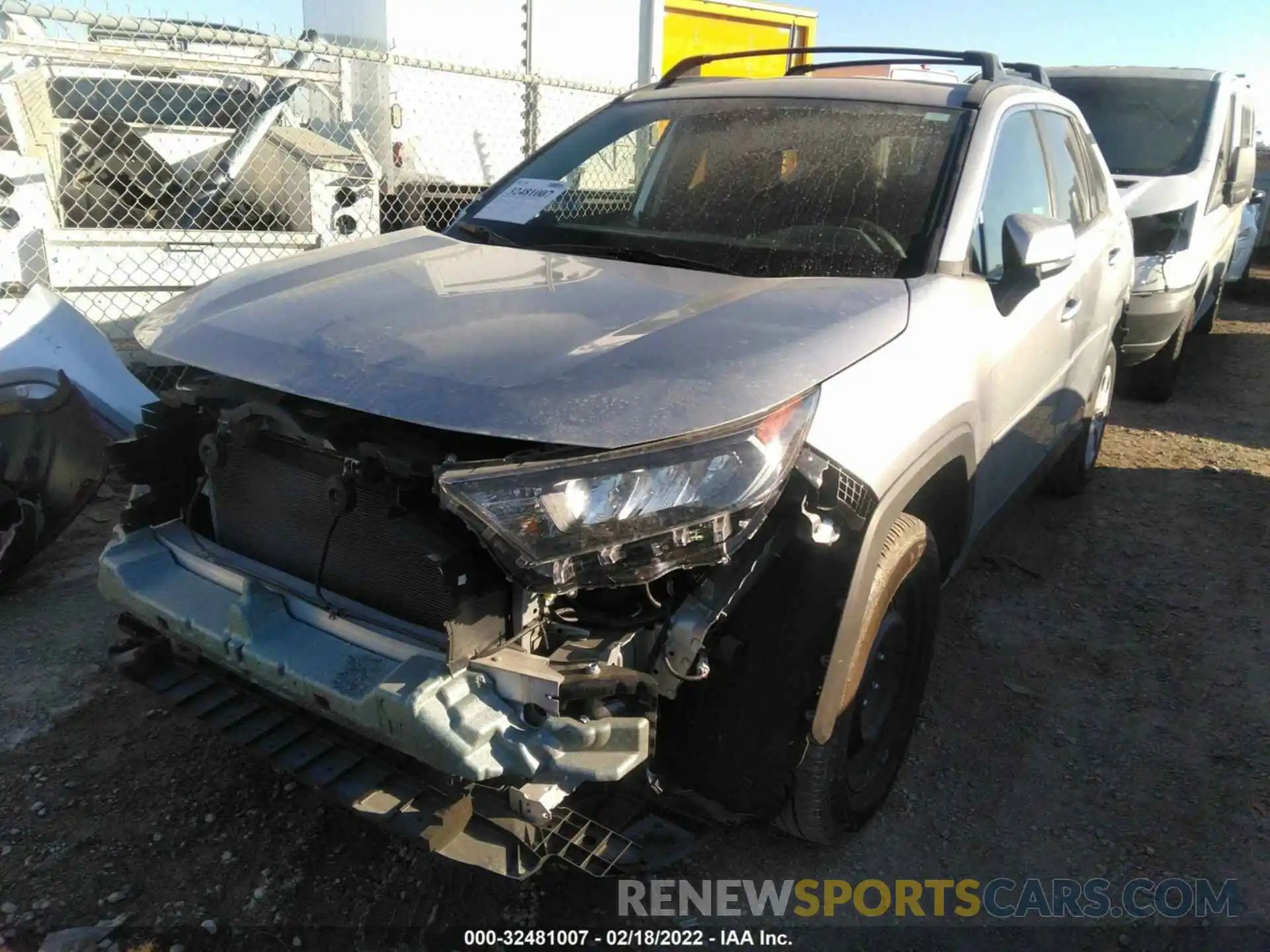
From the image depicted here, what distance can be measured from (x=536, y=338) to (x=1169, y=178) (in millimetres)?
5951

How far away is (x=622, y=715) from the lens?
6.10ft

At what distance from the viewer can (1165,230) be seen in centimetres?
624

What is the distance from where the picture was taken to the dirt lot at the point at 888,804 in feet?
7.59

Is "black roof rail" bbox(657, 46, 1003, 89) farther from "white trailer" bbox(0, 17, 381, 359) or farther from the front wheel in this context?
the front wheel

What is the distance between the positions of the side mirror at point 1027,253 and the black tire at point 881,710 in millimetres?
812

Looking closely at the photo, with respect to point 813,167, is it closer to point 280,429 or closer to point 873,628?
point 873,628

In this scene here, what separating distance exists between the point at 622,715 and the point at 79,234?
4.25 m

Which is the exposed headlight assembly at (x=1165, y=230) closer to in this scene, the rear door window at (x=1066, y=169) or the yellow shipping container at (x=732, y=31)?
the rear door window at (x=1066, y=169)

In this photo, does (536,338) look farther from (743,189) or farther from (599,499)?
(743,189)

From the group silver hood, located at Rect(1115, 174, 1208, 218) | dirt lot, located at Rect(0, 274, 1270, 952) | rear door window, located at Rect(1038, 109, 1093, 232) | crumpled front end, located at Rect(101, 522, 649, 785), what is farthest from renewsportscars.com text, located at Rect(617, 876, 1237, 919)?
silver hood, located at Rect(1115, 174, 1208, 218)

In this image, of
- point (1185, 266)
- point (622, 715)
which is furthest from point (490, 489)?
point (1185, 266)

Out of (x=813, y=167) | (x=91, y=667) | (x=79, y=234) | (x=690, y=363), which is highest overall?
(x=813, y=167)

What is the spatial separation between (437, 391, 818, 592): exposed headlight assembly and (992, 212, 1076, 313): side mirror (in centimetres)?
132

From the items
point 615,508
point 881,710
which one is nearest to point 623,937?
point 881,710
